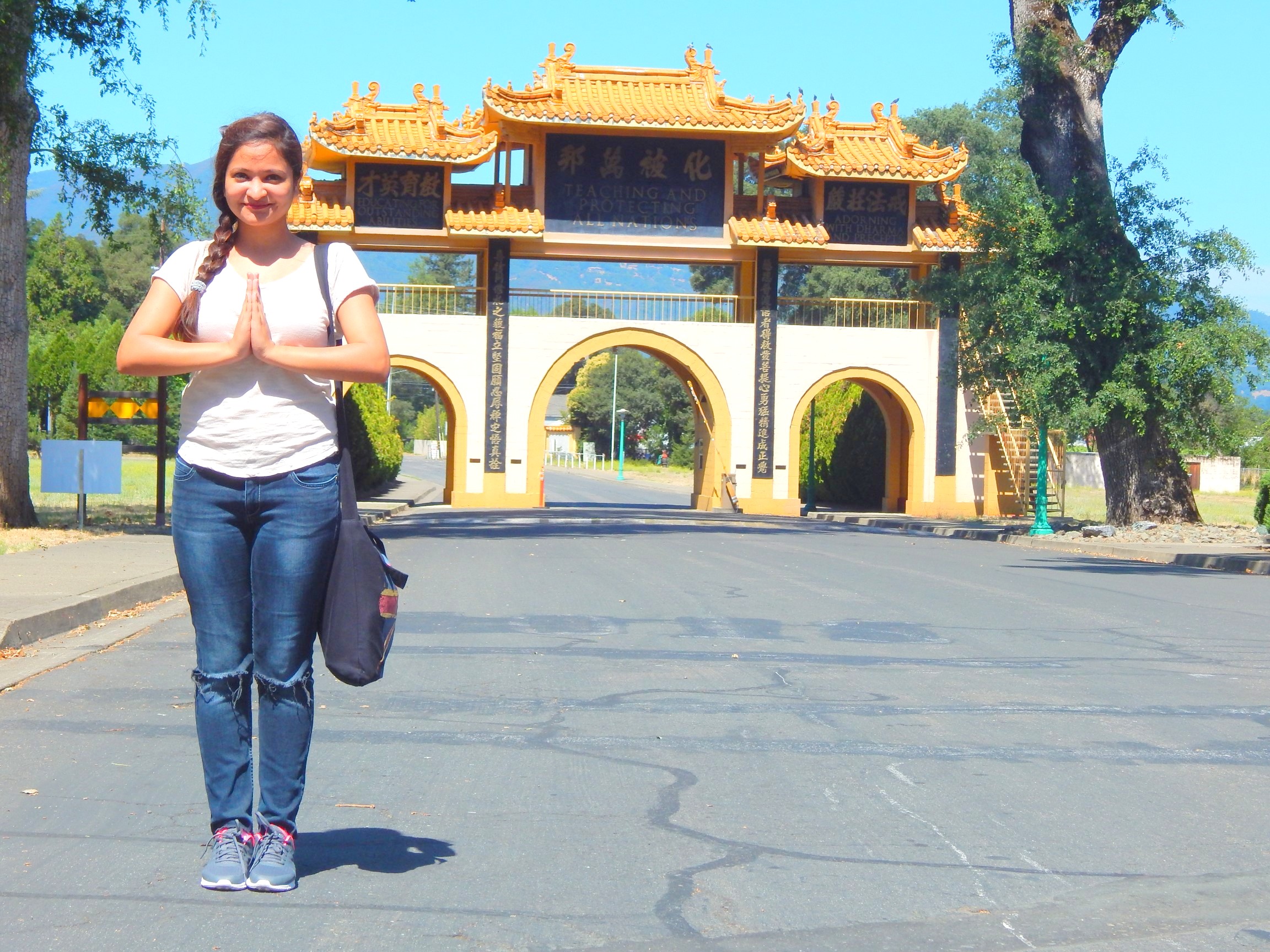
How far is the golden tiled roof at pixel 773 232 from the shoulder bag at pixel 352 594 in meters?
32.9

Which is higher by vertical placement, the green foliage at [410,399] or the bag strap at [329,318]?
the green foliage at [410,399]

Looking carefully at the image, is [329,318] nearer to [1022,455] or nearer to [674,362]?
[674,362]

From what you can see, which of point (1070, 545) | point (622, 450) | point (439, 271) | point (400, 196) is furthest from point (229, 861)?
point (439, 271)

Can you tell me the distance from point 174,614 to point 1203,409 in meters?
18.9

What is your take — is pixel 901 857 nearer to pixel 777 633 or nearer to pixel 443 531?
pixel 777 633

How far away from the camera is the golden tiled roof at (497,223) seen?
3531 centimetres

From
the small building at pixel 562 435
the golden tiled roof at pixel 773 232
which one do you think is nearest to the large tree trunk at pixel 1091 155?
the golden tiled roof at pixel 773 232

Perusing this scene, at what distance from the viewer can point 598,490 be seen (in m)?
54.4

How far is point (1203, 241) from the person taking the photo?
78.5 feet

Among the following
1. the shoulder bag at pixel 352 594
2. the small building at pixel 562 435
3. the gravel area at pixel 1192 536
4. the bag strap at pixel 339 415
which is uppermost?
the small building at pixel 562 435

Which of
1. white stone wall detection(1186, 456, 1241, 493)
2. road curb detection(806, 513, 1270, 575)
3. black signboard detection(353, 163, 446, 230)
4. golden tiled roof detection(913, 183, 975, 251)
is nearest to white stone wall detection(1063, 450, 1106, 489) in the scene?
white stone wall detection(1186, 456, 1241, 493)

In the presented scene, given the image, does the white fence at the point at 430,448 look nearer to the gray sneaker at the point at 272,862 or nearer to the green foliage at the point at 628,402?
the green foliage at the point at 628,402

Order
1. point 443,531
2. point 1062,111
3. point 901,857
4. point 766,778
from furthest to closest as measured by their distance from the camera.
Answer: point 1062,111, point 443,531, point 766,778, point 901,857

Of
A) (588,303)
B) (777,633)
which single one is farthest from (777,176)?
(777,633)
